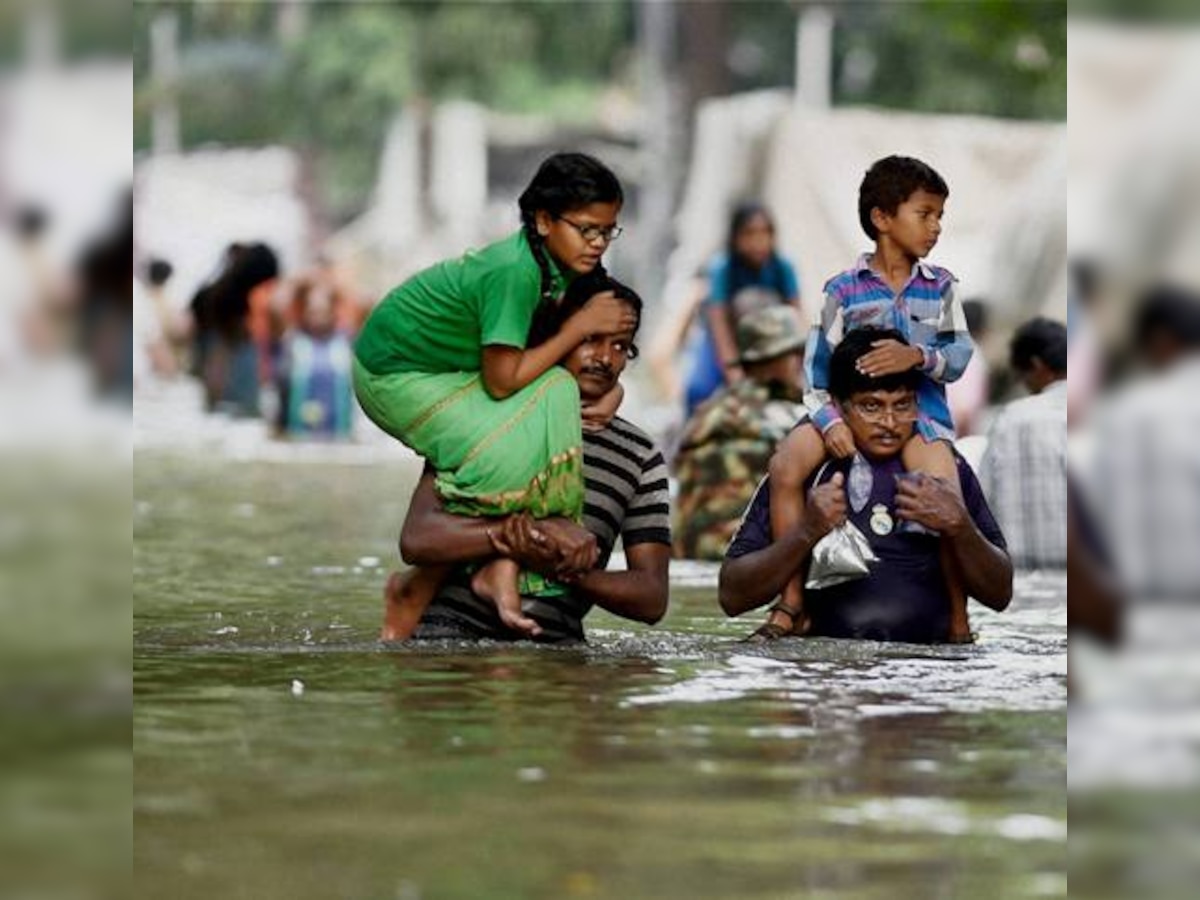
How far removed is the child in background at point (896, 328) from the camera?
9.23 metres

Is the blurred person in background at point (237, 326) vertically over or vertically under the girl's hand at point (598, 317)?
over

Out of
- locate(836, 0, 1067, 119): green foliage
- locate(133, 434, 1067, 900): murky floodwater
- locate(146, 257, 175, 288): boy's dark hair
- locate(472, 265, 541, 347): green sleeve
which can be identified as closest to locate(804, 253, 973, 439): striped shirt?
locate(133, 434, 1067, 900): murky floodwater

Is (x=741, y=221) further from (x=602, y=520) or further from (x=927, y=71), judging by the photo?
(x=927, y=71)

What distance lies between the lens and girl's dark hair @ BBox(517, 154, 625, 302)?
352 inches

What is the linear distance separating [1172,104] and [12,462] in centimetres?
605

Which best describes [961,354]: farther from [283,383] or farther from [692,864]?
[283,383]

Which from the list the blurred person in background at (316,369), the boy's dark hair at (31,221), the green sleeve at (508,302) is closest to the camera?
the boy's dark hair at (31,221)

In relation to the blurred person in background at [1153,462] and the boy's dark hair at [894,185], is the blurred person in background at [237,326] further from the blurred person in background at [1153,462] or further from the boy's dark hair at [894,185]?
the blurred person in background at [1153,462]

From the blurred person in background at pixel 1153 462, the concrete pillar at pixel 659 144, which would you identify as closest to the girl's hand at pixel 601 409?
the blurred person in background at pixel 1153 462

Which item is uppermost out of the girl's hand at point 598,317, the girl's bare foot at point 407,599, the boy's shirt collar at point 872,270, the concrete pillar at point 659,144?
the concrete pillar at point 659,144

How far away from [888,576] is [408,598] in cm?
143

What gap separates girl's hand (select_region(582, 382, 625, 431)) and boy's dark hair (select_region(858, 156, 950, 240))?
35.7 inches

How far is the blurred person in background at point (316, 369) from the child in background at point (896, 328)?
1606 cm

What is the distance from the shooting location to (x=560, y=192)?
352 inches
